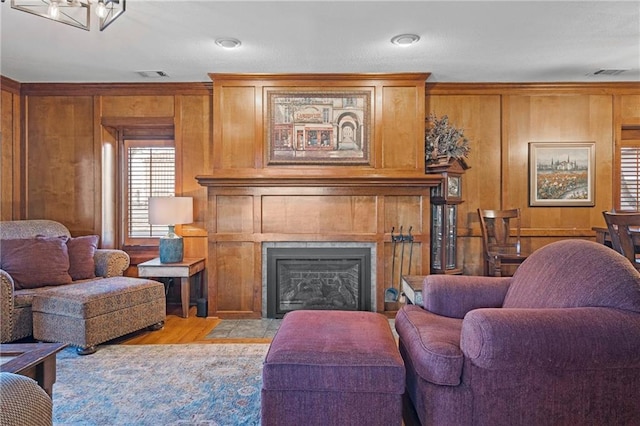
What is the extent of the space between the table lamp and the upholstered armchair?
44 cm

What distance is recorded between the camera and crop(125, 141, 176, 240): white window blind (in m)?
4.15

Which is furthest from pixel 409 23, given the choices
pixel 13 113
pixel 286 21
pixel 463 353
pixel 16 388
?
pixel 13 113

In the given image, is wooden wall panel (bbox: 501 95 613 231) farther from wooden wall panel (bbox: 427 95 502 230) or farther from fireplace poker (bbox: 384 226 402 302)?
fireplace poker (bbox: 384 226 402 302)

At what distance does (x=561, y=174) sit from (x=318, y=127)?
2.64 meters

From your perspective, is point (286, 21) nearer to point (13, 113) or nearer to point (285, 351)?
point (285, 351)

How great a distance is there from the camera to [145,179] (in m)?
4.18

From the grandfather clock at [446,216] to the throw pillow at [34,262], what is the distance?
11.0ft

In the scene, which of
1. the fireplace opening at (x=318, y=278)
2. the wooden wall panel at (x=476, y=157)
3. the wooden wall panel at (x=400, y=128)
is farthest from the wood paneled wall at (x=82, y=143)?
the wooden wall panel at (x=476, y=157)

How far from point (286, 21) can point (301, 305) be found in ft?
8.21

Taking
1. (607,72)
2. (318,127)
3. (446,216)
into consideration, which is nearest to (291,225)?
(318,127)

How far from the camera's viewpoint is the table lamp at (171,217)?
349 cm

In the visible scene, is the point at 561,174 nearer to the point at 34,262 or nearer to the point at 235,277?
the point at 235,277

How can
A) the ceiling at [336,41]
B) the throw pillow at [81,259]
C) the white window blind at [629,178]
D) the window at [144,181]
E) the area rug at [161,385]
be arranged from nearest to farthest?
the area rug at [161,385], the ceiling at [336,41], the throw pillow at [81,259], the white window blind at [629,178], the window at [144,181]

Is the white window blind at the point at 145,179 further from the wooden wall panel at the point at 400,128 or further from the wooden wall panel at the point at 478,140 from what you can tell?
the wooden wall panel at the point at 478,140
